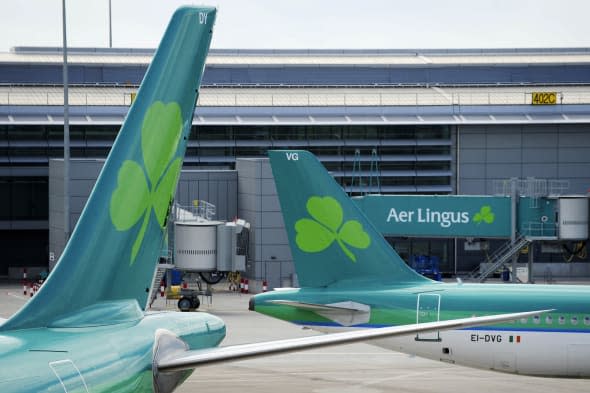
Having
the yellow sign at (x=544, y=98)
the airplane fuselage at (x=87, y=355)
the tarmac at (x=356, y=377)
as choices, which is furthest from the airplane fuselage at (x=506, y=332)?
the yellow sign at (x=544, y=98)


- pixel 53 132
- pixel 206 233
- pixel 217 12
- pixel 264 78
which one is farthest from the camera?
pixel 264 78

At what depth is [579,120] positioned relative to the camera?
85438 mm

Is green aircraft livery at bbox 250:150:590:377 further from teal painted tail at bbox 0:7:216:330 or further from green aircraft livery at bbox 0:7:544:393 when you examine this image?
teal painted tail at bbox 0:7:216:330

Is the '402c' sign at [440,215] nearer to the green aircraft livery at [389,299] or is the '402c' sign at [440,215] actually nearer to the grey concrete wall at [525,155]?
the grey concrete wall at [525,155]

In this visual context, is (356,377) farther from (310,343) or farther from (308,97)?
(308,97)

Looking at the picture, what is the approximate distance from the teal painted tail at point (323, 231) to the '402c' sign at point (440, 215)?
112 ft

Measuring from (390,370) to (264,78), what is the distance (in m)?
64.6

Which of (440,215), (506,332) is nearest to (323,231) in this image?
(506,332)

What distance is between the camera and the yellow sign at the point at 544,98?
87.9 m

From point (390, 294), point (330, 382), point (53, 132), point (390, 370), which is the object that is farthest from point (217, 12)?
point (53, 132)

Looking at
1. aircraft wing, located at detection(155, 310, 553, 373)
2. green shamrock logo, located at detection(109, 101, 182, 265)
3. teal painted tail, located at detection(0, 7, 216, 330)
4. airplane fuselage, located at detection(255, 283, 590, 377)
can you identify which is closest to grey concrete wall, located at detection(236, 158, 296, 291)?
airplane fuselage, located at detection(255, 283, 590, 377)

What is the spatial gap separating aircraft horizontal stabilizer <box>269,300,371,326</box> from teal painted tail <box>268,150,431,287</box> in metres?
1.27

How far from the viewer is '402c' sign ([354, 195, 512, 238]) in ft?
225

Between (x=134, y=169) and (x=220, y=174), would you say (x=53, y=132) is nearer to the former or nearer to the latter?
(x=220, y=174)
